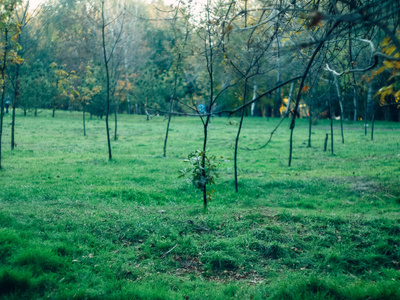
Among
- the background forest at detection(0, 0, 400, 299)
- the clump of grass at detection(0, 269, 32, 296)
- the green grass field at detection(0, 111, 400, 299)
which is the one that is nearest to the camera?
the clump of grass at detection(0, 269, 32, 296)

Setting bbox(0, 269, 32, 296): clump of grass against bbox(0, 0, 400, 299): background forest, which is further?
bbox(0, 0, 400, 299): background forest

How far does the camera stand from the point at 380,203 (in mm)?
8117

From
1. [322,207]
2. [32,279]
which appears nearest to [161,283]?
[32,279]

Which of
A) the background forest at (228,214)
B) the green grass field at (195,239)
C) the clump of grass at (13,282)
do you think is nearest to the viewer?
the clump of grass at (13,282)

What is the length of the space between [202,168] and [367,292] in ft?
11.0

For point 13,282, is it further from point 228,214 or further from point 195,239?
point 228,214

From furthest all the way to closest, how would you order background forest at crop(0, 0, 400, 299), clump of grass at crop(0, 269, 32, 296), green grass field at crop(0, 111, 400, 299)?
green grass field at crop(0, 111, 400, 299) → background forest at crop(0, 0, 400, 299) → clump of grass at crop(0, 269, 32, 296)

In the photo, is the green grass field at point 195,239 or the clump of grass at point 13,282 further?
the green grass field at point 195,239

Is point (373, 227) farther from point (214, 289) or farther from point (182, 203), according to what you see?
point (182, 203)

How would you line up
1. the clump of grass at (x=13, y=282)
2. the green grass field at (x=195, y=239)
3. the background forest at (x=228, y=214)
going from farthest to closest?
the green grass field at (x=195, y=239) < the background forest at (x=228, y=214) < the clump of grass at (x=13, y=282)

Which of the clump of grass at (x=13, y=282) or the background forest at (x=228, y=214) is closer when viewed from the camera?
the clump of grass at (x=13, y=282)

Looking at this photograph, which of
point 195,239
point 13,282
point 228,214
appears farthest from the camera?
point 228,214

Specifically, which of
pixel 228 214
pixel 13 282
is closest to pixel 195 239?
pixel 228 214

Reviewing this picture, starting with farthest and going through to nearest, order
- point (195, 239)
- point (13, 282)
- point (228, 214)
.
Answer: point (228, 214) → point (195, 239) → point (13, 282)
